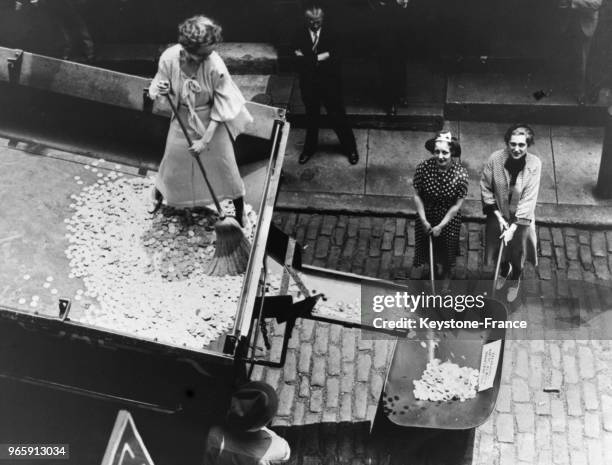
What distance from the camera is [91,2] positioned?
8992 millimetres

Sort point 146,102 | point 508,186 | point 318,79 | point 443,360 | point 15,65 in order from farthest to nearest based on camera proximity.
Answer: point 318,79 < point 15,65 < point 146,102 < point 508,186 < point 443,360

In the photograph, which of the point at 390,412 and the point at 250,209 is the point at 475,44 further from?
the point at 390,412

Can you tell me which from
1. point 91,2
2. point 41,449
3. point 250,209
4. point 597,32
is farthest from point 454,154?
point 91,2

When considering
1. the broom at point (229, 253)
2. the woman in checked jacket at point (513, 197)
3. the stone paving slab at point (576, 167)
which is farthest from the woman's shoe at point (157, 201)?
the stone paving slab at point (576, 167)

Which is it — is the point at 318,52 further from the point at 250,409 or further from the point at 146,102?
the point at 250,409

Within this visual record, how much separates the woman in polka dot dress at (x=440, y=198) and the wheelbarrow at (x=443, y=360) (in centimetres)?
60

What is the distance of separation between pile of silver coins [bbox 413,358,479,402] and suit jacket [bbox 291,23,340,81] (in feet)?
10.7

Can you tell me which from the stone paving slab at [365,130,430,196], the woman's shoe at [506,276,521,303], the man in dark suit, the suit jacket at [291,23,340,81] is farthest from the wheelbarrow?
the suit jacket at [291,23,340,81]

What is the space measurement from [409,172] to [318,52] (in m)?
1.72

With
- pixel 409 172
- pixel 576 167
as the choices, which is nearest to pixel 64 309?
pixel 409 172

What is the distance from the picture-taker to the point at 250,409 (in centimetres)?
465

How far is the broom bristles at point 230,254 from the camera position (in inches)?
217

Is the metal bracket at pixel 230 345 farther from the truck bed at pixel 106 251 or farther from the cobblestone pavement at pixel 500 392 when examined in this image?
the cobblestone pavement at pixel 500 392

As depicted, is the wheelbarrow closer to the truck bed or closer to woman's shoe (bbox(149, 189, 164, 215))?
the truck bed
